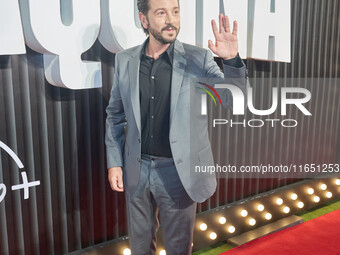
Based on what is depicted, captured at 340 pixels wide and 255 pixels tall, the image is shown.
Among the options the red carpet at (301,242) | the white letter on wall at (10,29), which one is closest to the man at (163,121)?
the white letter on wall at (10,29)

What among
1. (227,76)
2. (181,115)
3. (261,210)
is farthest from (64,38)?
(261,210)

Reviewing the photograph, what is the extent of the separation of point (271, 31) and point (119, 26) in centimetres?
124

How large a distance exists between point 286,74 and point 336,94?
0.75m

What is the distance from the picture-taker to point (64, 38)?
196 cm

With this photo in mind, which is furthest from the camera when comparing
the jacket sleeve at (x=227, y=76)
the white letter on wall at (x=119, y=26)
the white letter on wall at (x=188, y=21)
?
the white letter on wall at (x=188, y=21)

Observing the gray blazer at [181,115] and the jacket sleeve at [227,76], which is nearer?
the jacket sleeve at [227,76]

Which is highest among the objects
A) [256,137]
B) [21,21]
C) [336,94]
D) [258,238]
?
[21,21]

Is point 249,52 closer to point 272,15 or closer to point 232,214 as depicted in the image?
point 272,15

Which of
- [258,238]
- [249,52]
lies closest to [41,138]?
[249,52]

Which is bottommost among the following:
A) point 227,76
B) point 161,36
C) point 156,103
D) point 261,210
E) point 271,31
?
point 261,210

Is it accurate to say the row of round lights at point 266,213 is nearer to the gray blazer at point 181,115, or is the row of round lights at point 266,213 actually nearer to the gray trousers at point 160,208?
the gray trousers at point 160,208

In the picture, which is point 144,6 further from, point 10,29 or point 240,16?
point 240,16

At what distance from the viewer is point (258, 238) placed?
2.89 metres

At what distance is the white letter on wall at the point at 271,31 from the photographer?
272 cm
